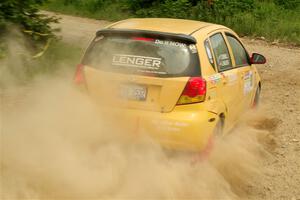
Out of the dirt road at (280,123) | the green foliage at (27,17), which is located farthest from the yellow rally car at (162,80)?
the green foliage at (27,17)

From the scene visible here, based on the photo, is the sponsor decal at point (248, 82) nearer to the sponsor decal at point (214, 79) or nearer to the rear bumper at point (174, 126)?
the sponsor decal at point (214, 79)

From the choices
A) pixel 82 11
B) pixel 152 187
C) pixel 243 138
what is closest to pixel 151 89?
Result: pixel 152 187

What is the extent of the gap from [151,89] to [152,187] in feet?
3.39

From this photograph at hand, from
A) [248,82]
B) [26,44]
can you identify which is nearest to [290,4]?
[26,44]

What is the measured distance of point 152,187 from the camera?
5.35 m

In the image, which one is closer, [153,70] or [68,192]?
[68,192]

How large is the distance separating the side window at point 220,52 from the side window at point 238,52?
0.36 metres

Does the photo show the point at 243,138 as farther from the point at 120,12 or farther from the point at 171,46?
the point at 120,12

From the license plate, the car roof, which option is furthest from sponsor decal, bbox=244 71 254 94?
the license plate

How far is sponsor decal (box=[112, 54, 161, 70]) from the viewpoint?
5.67 m

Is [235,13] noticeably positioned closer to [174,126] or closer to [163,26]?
[163,26]

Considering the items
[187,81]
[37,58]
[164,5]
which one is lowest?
[164,5]

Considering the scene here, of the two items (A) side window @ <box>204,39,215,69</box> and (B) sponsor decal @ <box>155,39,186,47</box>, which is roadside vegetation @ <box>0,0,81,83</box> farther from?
(A) side window @ <box>204,39,215,69</box>

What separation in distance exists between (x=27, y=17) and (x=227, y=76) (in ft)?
14.2
